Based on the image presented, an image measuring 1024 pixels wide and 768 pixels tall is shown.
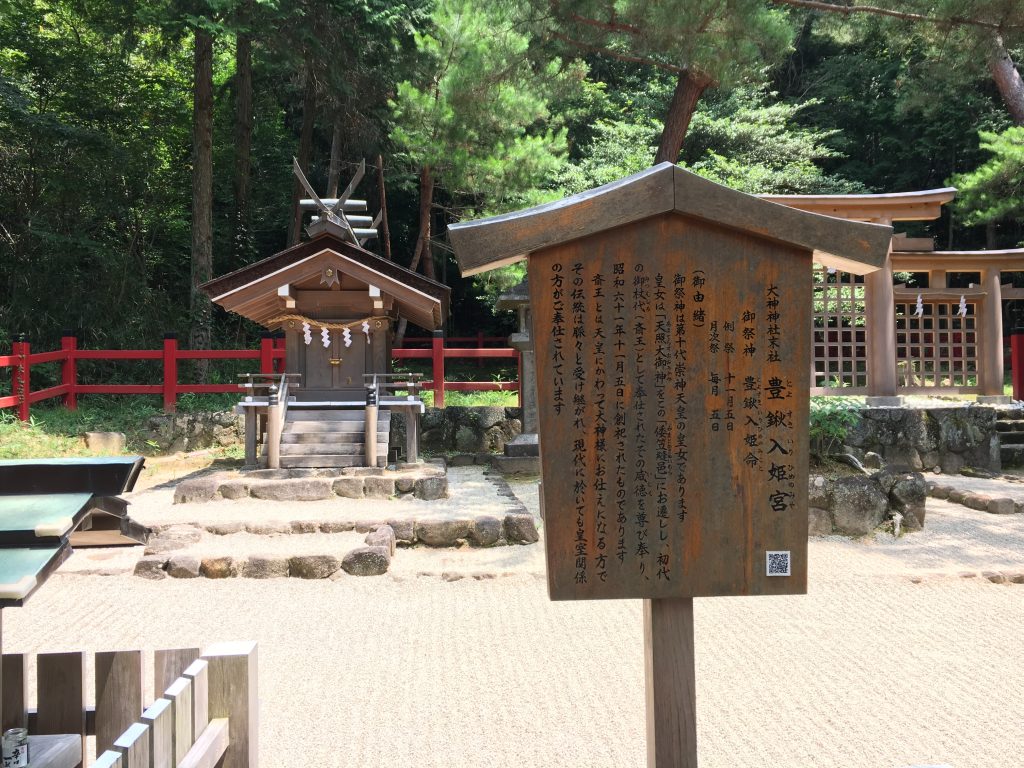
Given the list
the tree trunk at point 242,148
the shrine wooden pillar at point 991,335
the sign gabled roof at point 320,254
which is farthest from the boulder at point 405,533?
the tree trunk at point 242,148

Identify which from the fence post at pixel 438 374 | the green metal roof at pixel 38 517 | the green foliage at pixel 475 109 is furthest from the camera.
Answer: the fence post at pixel 438 374

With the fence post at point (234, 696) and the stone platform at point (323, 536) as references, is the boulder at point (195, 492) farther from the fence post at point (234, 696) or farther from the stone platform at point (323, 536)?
the fence post at point (234, 696)

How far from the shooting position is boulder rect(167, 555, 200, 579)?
6117 mm

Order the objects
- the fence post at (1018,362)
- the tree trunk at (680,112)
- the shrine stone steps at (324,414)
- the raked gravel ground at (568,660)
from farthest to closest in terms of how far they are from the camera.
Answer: the fence post at (1018,362) → the tree trunk at (680,112) → the shrine stone steps at (324,414) → the raked gravel ground at (568,660)

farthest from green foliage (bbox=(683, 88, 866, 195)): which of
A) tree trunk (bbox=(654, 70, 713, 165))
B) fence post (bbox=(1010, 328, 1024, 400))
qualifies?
fence post (bbox=(1010, 328, 1024, 400))

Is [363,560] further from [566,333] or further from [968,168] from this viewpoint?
[968,168]

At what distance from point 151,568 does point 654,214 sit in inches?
207

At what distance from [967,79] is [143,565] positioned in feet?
41.4

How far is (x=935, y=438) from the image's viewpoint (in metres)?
12.1

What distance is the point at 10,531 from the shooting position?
2.08 meters

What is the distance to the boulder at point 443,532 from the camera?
7102 millimetres

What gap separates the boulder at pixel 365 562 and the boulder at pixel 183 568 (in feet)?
3.75

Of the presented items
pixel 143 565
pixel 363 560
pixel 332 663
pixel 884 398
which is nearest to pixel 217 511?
pixel 143 565

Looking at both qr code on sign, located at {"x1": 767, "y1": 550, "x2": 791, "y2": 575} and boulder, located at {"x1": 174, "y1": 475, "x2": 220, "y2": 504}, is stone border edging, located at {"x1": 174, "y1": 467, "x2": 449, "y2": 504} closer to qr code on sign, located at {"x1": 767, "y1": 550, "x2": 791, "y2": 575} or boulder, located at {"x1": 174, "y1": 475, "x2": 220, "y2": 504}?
boulder, located at {"x1": 174, "y1": 475, "x2": 220, "y2": 504}
